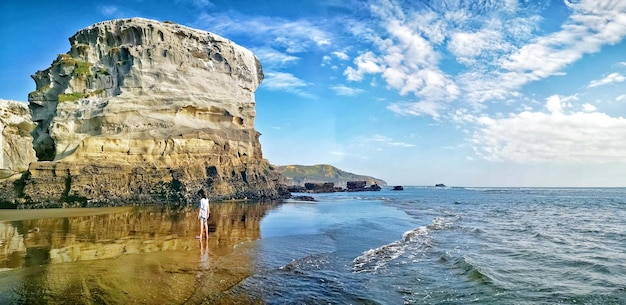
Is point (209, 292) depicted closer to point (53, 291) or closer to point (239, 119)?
point (53, 291)

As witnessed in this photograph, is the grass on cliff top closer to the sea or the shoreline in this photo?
the shoreline

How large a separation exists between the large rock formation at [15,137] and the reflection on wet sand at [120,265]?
42812 millimetres

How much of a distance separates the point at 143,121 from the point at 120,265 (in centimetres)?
2918

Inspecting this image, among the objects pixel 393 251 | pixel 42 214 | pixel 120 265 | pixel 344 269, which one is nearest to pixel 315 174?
pixel 42 214

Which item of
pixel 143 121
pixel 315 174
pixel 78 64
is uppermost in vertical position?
pixel 78 64

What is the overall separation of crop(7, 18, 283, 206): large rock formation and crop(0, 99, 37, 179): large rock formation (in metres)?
15.0

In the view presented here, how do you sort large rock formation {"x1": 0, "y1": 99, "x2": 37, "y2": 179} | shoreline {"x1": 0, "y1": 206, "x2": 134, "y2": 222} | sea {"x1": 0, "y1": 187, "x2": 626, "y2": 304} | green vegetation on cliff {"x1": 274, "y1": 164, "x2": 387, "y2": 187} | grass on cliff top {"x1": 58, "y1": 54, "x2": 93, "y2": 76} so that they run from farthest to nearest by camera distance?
1. green vegetation on cliff {"x1": 274, "y1": 164, "x2": 387, "y2": 187}
2. large rock formation {"x1": 0, "y1": 99, "x2": 37, "y2": 179}
3. grass on cliff top {"x1": 58, "y1": 54, "x2": 93, "y2": 76}
4. shoreline {"x1": 0, "y1": 206, "x2": 134, "y2": 222}
5. sea {"x1": 0, "y1": 187, "x2": 626, "y2": 304}

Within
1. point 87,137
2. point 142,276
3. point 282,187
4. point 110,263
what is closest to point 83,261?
point 110,263

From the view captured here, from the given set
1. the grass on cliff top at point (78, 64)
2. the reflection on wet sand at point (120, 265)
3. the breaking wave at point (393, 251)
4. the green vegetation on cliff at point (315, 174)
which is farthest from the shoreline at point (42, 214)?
the green vegetation on cliff at point (315, 174)

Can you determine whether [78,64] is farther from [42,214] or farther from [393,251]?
[393,251]

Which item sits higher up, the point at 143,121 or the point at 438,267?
the point at 143,121

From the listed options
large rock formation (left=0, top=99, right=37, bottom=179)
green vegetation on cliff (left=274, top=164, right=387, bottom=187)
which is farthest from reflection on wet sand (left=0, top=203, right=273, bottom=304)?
green vegetation on cliff (left=274, top=164, right=387, bottom=187)

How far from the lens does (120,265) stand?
26.0 ft

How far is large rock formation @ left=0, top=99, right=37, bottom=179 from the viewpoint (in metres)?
46.8
